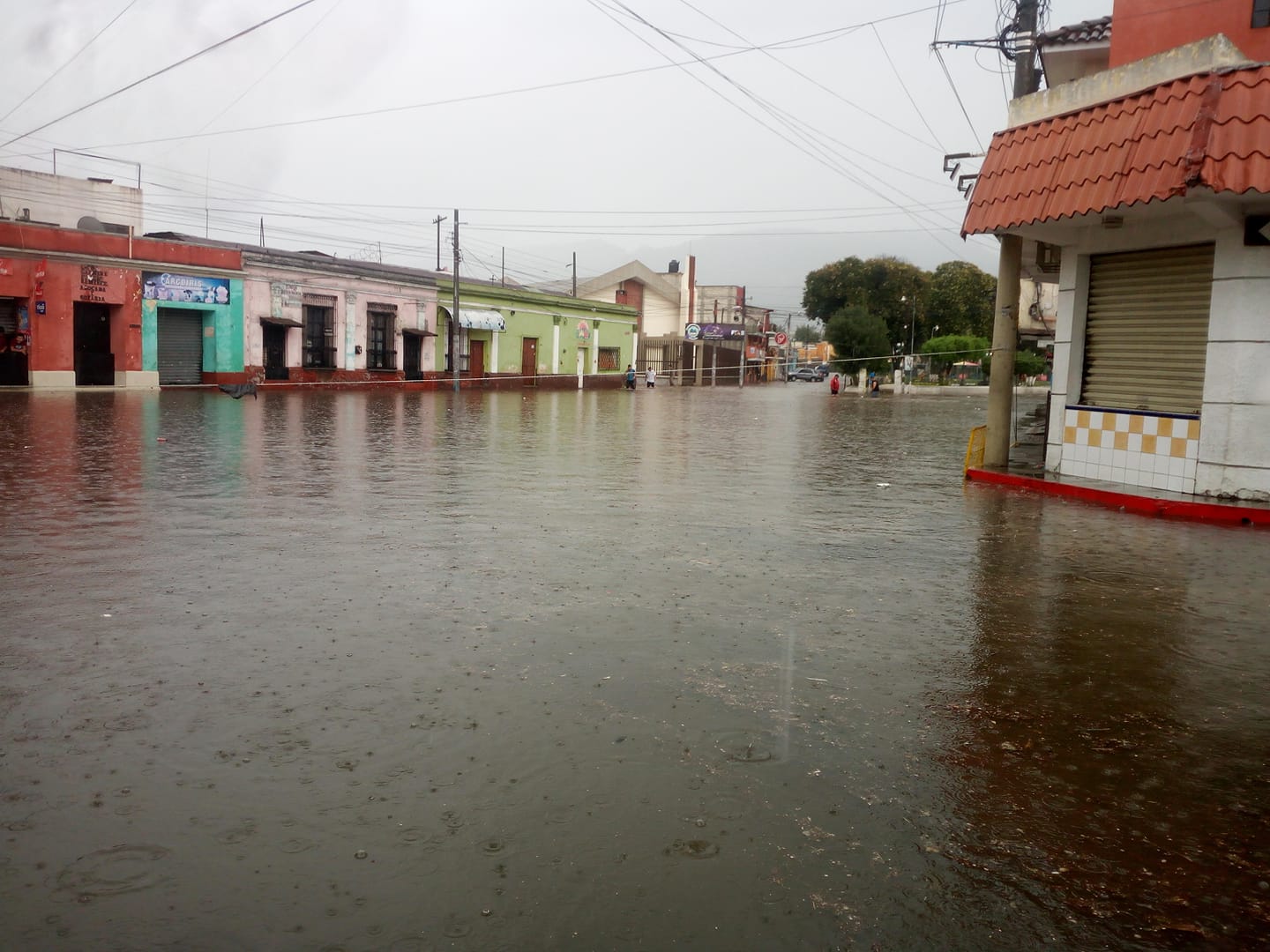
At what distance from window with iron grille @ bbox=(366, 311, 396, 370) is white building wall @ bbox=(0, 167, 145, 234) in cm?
1043

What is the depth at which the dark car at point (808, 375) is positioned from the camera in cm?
9612

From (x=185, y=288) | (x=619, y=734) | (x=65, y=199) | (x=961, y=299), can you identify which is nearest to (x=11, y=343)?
(x=185, y=288)

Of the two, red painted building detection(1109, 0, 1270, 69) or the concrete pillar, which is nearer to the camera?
red painted building detection(1109, 0, 1270, 69)

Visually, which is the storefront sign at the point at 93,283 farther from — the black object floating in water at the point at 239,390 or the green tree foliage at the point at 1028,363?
the green tree foliage at the point at 1028,363

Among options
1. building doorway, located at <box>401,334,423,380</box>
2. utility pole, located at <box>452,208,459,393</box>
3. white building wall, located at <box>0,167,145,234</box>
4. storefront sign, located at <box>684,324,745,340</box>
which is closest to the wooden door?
utility pole, located at <box>452,208,459,393</box>

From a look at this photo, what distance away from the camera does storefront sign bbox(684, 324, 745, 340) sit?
2778 inches

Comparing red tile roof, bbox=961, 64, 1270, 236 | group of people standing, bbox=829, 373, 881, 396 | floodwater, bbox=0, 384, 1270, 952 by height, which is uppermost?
red tile roof, bbox=961, 64, 1270, 236

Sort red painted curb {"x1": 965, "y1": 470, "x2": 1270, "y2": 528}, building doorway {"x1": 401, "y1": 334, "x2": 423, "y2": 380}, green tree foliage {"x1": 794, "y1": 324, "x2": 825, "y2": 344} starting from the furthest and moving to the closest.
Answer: green tree foliage {"x1": 794, "y1": 324, "x2": 825, "y2": 344}, building doorway {"x1": 401, "y1": 334, "x2": 423, "y2": 380}, red painted curb {"x1": 965, "y1": 470, "x2": 1270, "y2": 528}

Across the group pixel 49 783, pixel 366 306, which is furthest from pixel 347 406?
pixel 49 783

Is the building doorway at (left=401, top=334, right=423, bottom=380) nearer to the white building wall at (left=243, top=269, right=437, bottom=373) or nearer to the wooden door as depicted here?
the white building wall at (left=243, top=269, right=437, bottom=373)

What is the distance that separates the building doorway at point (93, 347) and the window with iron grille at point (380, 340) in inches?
471

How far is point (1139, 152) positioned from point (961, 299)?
81.0 meters

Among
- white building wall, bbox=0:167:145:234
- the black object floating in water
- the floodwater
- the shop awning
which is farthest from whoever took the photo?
the shop awning

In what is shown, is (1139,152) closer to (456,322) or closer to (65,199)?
(456,322)
